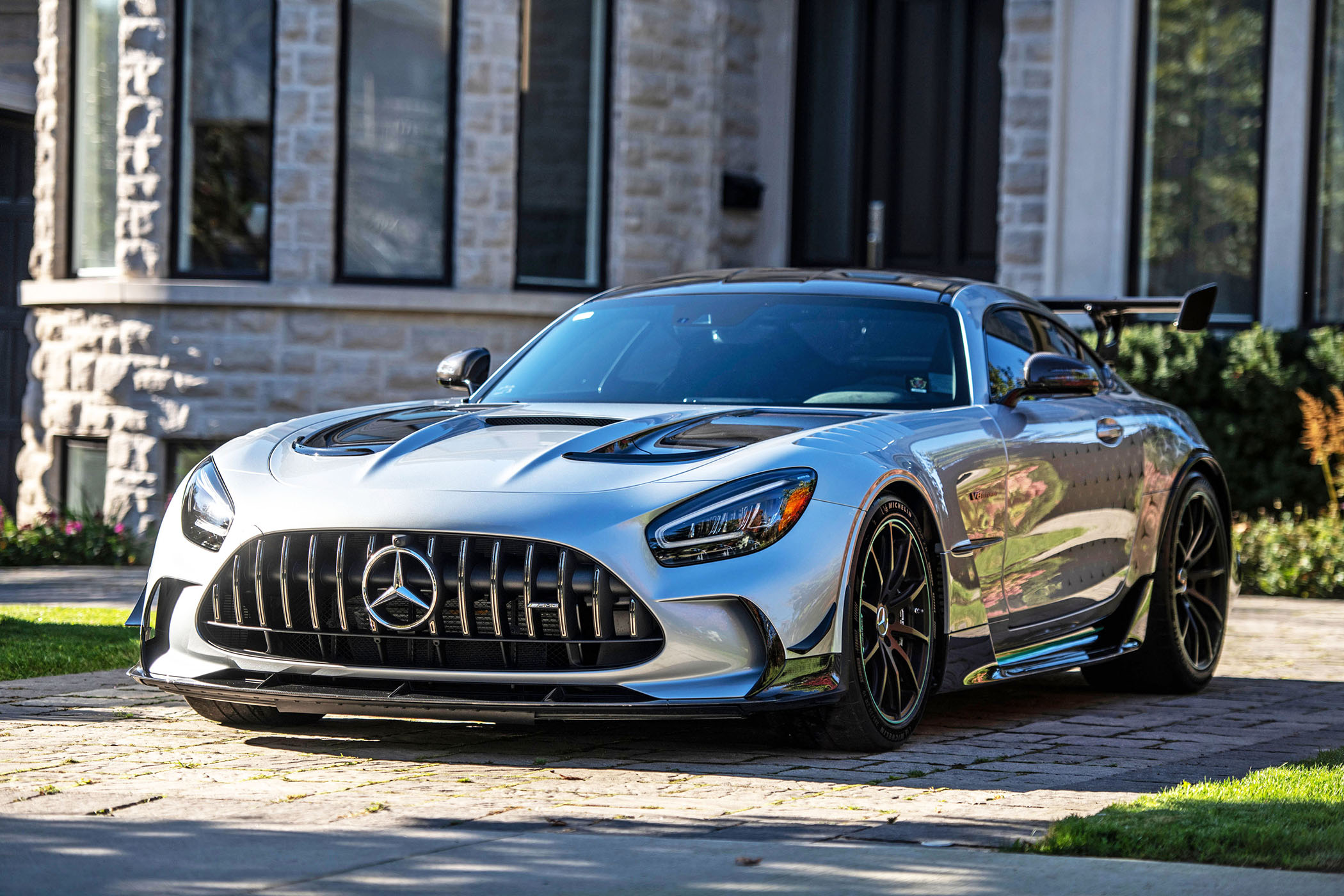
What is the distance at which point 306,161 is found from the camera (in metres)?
13.9

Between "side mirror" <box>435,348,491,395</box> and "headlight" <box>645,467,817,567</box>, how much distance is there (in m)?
2.09

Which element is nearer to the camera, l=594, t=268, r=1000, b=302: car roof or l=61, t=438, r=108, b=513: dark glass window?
l=594, t=268, r=1000, b=302: car roof

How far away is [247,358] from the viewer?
13.8m

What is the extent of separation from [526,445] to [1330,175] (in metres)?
10.5

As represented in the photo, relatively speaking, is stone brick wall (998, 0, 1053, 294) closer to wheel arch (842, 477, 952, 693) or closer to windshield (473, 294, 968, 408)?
windshield (473, 294, 968, 408)

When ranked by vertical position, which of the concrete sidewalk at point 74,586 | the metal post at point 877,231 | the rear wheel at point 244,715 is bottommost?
the concrete sidewalk at point 74,586

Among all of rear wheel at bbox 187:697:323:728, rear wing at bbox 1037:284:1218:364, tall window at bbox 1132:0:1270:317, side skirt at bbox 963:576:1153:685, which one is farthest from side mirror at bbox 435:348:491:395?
tall window at bbox 1132:0:1270:317

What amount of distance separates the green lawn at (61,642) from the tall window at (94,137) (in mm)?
5500

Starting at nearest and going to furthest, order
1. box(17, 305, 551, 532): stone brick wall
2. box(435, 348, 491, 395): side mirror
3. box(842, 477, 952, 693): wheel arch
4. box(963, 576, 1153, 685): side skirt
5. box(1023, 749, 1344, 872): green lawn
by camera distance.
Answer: box(1023, 749, 1344, 872): green lawn, box(842, 477, 952, 693): wheel arch, box(963, 576, 1153, 685): side skirt, box(435, 348, 491, 395): side mirror, box(17, 305, 551, 532): stone brick wall

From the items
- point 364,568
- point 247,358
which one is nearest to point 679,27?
point 247,358

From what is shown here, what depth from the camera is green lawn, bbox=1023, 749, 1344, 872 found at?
4.18m

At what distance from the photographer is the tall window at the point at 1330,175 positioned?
47.0 ft

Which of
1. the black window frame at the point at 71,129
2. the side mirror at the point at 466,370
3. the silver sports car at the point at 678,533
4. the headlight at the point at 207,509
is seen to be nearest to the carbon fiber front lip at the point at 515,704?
the silver sports car at the point at 678,533

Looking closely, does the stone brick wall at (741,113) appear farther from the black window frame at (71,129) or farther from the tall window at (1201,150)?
the black window frame at (71,129)
